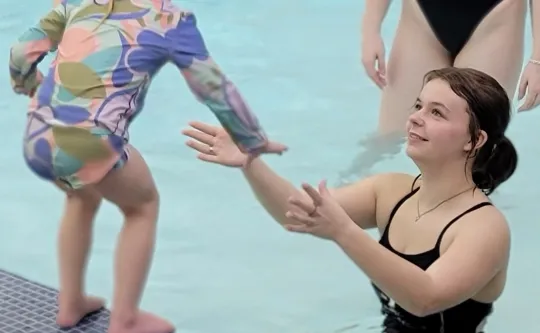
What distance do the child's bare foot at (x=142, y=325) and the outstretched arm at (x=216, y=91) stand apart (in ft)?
1.62

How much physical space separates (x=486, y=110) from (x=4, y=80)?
3638mm

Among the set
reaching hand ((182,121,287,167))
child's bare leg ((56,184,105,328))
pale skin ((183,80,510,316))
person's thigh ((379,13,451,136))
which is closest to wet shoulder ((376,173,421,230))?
pale skin ((183,80,510,316))

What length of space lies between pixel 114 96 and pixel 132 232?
0.99ft

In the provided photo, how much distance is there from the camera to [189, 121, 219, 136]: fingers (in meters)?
2.03

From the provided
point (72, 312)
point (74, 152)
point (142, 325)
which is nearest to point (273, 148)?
point (74, 152)

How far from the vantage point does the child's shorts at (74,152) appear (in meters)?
2.03

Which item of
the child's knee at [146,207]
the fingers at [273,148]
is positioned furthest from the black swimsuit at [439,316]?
the child's knee at [146,207]

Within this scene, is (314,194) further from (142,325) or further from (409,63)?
(409,63)

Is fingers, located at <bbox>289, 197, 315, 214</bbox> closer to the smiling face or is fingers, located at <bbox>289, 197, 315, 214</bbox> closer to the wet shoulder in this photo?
the smiling face

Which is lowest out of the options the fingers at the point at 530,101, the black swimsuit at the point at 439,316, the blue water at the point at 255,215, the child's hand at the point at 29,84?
the blue water at the point at 255,215

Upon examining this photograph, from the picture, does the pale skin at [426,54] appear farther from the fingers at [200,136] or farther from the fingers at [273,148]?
the fingers at [200,136]

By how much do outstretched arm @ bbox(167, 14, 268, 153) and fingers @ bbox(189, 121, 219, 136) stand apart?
1.2 inches

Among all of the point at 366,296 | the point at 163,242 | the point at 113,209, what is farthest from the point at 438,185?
the point at 113,209

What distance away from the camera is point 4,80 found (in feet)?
16.9
